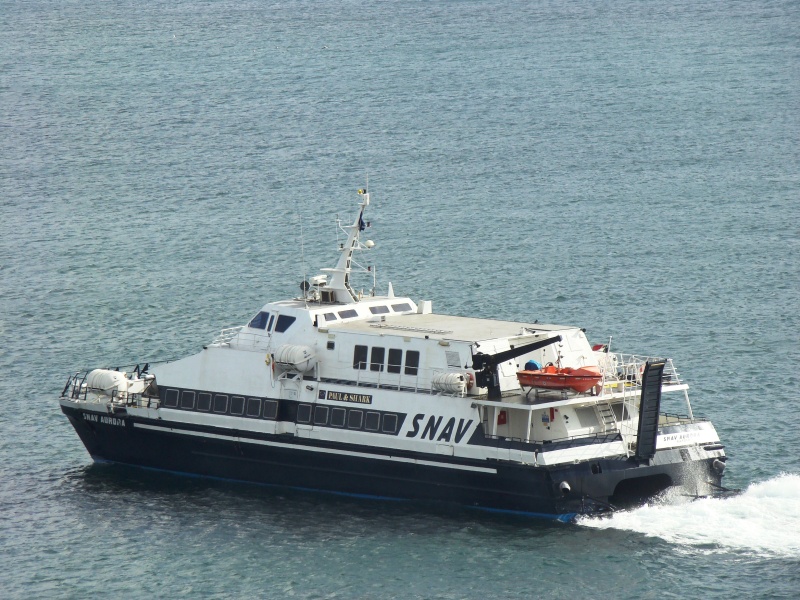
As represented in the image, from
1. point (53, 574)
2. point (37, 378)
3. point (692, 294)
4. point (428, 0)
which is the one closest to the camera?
point (53, 574)

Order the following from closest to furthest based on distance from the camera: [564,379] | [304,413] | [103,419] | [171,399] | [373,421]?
[564,379], [373,421], [304,413], [171,399], [103,419]

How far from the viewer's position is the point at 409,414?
46.8m

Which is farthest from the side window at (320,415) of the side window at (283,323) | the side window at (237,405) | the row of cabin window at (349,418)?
the side window at (283,323)

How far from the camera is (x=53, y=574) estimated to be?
43312 mm

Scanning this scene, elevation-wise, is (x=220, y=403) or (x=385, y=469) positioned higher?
(x=220, y=403)

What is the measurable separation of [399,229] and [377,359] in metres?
34.1

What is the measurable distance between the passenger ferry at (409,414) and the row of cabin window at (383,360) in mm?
45

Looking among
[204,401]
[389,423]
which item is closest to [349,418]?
[389,423]

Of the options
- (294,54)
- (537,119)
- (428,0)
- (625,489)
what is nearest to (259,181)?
(537,119)

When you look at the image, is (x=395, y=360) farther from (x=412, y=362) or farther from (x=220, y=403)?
(x=220, y=403)

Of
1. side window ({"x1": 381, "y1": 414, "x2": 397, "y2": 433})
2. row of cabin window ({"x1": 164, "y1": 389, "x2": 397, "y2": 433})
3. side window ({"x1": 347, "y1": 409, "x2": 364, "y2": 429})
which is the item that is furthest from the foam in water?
side window ({"x1": 347, "y1": 409, "x2": 364, "y2": 429})

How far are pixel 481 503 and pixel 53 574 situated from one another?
42.9 ft

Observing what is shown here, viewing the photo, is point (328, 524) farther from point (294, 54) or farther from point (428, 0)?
Answer: point (428, 0)

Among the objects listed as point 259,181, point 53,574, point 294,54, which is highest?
point 294,54
